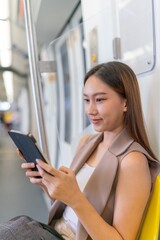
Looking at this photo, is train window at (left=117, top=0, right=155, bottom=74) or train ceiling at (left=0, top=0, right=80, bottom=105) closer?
train window at (left=117, top=0, right=155, bottom=74)

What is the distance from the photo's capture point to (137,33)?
1.21 metres

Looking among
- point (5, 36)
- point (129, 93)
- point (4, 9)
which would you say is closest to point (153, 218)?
point (129, 93)

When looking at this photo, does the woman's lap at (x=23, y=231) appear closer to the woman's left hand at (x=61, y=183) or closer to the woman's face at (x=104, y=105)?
the woman's left hand at (x=61, y=183)

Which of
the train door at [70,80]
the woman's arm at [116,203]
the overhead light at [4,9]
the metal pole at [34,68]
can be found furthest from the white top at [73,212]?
the overhead light at [4,9]

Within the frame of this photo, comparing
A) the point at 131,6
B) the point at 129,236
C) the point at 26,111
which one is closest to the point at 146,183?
the point at 129,236

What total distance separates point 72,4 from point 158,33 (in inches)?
64.4

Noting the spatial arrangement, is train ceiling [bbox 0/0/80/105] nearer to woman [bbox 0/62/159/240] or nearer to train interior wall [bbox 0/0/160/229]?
train interior wall [bbox 0/0/160/229]

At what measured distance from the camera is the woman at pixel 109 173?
2.86 feet

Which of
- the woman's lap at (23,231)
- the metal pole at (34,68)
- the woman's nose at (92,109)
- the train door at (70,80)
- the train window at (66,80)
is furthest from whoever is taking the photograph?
the train window at (66,80)

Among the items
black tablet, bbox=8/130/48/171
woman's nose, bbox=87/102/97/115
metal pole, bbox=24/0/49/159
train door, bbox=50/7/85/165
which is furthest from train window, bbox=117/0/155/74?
train door, bbox=50/7/85/165

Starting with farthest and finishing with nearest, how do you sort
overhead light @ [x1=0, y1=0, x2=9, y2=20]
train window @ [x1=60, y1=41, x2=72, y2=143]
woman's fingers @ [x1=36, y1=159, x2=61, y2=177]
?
1. overhead light @ [x1=0, y1=0, x2=9, y2=20]
2. train window @ [x1=60, y1=41, x2=72, y2=143]
3. woman's fingers @ [x1=36, y1=159, x2=61, y2=177]

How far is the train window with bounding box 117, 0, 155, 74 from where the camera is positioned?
3.66 feet

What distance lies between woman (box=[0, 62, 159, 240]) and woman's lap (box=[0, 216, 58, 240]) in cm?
1

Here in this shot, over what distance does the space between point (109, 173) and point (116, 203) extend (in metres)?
0.10
